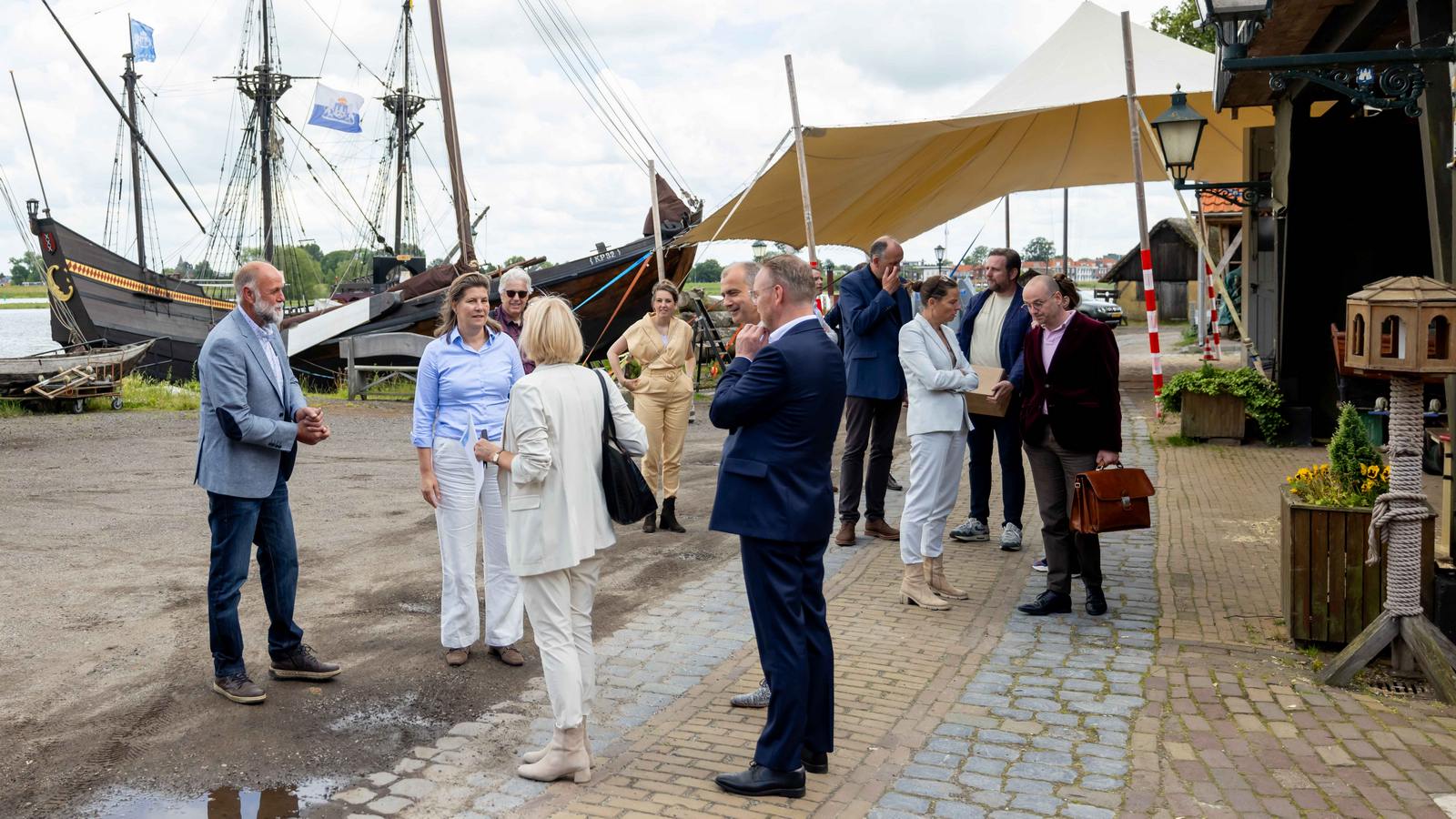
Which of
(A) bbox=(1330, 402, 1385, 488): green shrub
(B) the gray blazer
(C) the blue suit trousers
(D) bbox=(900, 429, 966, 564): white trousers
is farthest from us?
(D) bbox=(900, 429, 966, 564): white trousers

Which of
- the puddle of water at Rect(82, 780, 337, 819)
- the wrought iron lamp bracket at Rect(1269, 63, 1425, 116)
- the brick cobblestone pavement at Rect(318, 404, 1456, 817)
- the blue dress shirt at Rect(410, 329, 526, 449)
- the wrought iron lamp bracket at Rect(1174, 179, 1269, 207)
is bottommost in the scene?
the brick cobblestone pavement at Rect(318, 404, 1456, 817)

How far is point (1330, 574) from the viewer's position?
5.26 metres

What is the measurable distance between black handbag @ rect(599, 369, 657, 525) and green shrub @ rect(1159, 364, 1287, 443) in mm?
9274

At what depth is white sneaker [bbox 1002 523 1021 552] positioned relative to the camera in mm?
7602

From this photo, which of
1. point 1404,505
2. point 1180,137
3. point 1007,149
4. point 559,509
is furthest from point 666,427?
point 1007,149

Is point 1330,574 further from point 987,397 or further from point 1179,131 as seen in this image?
point 1179,131

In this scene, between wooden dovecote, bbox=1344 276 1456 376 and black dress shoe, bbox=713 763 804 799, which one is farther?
wooden dovecote, bbox=1344 276 1456 376

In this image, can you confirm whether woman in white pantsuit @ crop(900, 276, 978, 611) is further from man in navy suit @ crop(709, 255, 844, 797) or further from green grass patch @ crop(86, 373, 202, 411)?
green grass patch @ crop(86, 373, 202, 411)

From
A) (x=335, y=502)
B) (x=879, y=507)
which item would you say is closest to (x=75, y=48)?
(x=335, y=502)

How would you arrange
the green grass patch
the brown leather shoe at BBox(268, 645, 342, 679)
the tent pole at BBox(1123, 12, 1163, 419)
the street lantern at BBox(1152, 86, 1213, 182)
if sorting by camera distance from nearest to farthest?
the brown leather shoe at BBox(268, 645, 342, 679) → the street lantern at BBox(1152, 86, 1213, 182) → the tent pole at BBox(1123, 12, 1163, 419) → the green grass patch

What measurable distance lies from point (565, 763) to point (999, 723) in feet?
5.59

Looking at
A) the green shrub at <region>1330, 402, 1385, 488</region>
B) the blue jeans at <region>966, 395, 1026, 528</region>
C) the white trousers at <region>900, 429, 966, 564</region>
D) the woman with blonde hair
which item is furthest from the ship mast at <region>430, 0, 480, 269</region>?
the green shrub at <region>1330, 402, 1385, 488</region>

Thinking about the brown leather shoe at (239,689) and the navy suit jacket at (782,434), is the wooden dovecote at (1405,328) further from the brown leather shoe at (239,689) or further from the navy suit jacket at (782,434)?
the brown leather shoe at (239,689)

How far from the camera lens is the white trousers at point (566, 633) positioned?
404 cm
